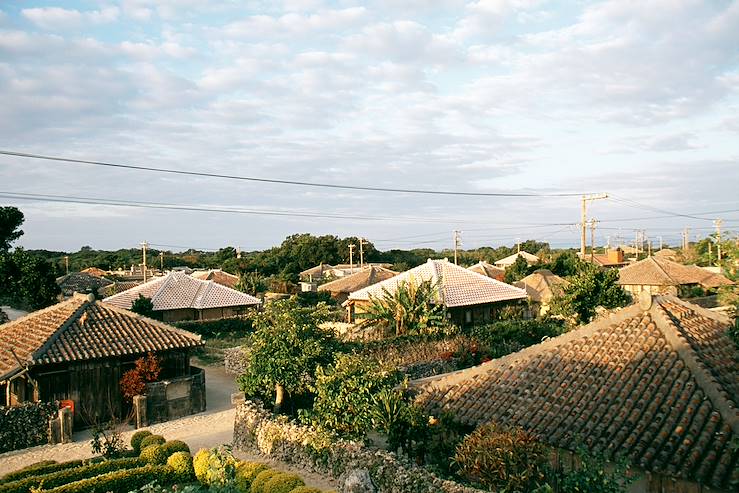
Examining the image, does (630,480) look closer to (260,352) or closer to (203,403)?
(260,352)

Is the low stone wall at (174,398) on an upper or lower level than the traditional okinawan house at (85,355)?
lower

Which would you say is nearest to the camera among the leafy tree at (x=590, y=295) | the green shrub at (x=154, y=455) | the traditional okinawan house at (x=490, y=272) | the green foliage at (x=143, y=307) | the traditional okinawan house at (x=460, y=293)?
the green shrub at (x=154, y=455)

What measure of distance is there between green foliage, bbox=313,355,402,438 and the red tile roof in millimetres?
7845

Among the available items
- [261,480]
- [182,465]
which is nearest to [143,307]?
[182,465]

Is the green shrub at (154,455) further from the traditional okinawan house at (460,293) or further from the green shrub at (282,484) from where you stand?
the traditional okinawan house at (460,293)

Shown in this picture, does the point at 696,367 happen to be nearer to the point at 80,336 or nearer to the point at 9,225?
the point at 80,336

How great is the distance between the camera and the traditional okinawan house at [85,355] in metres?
17.6

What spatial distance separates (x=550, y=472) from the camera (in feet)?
34.2

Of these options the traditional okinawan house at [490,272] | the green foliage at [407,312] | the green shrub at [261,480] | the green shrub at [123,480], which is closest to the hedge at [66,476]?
the green shrub at [123,480]

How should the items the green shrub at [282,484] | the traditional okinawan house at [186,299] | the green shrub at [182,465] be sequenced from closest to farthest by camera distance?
the green shrub at [282,484] < the green shrub at [182,465] < the traditional okinawan house at [186,299]

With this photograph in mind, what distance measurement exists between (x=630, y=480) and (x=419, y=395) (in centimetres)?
620

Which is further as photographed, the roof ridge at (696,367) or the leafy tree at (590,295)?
the leafy tree at (590,295)

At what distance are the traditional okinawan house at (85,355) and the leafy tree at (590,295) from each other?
17.6m

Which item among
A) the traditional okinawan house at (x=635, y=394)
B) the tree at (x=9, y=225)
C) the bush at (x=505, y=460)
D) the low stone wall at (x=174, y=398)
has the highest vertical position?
the tree at (x=9, y=225)
